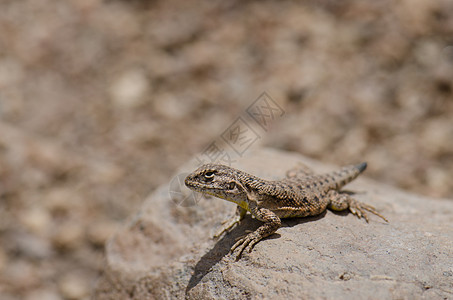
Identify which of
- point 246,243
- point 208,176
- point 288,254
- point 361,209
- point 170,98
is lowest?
point 288,254

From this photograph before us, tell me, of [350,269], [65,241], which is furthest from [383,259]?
[65,241]

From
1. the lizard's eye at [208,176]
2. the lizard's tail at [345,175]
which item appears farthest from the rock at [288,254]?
the lizard's eye at [208,176]

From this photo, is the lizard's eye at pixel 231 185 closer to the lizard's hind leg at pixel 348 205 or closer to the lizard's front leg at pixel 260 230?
the lizard's front leg at pixel 260 230

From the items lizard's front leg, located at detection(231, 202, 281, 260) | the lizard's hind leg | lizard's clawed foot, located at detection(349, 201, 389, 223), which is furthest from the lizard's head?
lizard's clawed foot, located at detection(349, 201, 389, 223)

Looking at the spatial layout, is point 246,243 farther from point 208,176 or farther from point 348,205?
point 348,205

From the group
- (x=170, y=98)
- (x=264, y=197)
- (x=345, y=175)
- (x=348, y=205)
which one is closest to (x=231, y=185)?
(x=264, y=197)

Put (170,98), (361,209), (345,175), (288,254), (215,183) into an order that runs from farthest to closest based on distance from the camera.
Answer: (170,98) → (345,175) → (361,209) → (215,183) → (288,254)

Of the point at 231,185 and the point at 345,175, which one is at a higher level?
the point at 345,175
